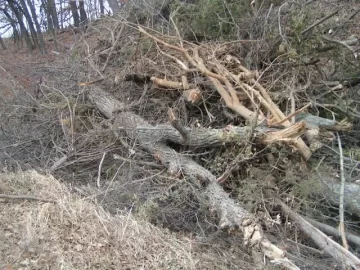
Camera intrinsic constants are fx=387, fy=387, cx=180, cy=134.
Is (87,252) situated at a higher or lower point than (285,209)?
higher

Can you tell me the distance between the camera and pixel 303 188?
3.54 meters

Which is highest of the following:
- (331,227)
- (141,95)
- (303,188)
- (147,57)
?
(147,57)

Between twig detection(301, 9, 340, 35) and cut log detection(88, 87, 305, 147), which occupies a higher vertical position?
twig detection(301, 9, 340, 35)

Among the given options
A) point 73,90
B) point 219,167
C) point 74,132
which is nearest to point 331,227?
point 219,167

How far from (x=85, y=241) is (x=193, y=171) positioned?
1.28 metres

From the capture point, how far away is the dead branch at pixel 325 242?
2.84 m

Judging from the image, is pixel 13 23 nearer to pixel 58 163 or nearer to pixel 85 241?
pixel 58 163

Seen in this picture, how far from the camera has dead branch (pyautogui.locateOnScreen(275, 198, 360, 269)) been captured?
2840mm

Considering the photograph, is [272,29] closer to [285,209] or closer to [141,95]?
[141,95]

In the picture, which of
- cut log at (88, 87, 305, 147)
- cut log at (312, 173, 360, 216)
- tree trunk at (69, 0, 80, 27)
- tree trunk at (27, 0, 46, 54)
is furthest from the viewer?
tree trunk at (27, 0, 46, 54)

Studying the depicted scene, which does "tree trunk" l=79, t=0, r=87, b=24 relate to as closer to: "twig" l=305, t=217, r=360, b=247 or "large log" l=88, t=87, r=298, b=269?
"large log" l=88, t=87, r=298, b=269

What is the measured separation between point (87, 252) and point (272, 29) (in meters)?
3.78

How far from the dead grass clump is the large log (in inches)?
10.3

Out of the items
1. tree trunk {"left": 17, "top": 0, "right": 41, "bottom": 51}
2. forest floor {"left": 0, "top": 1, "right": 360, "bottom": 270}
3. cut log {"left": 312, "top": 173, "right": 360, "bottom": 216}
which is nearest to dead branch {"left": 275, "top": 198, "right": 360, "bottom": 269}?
forest floor {"left": 0, "top": 1, "right": 360, "bottom": 270}
